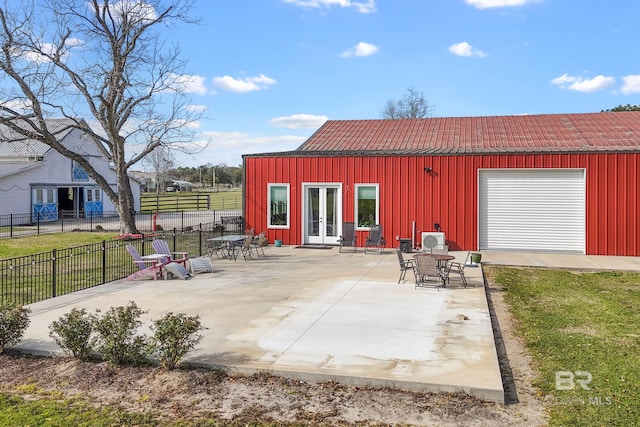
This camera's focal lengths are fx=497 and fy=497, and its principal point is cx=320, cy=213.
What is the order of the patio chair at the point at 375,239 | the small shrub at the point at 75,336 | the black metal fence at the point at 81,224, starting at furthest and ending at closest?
the black metal fence at the point at 81,224, the patio chair at the point at 375,239, the small shrub at the point at 75,336

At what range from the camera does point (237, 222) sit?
1831 cm

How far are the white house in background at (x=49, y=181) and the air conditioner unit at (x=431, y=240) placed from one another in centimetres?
2065

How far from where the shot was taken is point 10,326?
230 inches

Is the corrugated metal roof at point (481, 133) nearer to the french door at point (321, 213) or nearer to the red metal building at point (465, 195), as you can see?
the red metal building at point (465, 195)

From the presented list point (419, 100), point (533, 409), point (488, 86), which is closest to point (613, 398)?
point (533, 409)

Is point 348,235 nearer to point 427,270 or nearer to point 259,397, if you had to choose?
point 427,270

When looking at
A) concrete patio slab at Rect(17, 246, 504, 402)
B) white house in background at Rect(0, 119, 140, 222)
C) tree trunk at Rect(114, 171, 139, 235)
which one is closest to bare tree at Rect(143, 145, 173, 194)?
white house in background at Rect(0, 119, 140, 222)

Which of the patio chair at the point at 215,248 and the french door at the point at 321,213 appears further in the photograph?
the french door at the point at 321,213

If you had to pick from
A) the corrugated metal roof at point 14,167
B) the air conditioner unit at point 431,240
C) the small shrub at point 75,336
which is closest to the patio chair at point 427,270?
the air conditioner unit at point 431,240

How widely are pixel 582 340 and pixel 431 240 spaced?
7801 mm

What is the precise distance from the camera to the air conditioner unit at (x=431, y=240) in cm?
1403
